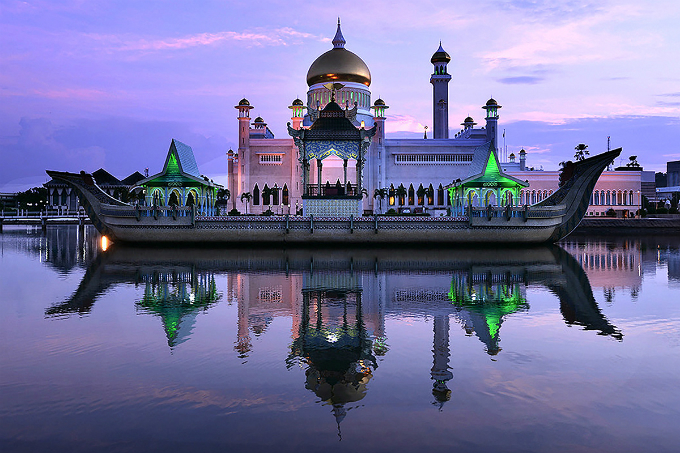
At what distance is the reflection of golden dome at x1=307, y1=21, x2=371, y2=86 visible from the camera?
174ft

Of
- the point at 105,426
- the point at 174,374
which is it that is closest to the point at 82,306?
the point at 174,374

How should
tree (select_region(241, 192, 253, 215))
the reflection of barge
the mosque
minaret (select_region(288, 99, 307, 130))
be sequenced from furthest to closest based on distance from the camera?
1. minaret (select_region(288, 99, 307, 130))
2. the mosque
3. tree (select_region(241, 192, 253, 215))
4. the reflection of barge

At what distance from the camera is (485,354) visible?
859cm

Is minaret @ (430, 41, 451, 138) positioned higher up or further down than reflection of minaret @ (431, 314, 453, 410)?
higher up

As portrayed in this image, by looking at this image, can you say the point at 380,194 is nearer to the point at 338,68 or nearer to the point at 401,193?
the point at 401,193

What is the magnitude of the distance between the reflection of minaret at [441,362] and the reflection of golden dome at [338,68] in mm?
44993

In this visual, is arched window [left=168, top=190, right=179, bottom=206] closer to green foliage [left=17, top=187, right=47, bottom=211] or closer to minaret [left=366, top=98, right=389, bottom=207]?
minaret [left=366, top=98, right=389, bottom=207]

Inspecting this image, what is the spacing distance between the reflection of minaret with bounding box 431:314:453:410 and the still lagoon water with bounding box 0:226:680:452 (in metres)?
0.04

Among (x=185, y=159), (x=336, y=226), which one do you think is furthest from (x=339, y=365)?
(x=185, y=159)

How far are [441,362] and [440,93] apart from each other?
57388 millimetres

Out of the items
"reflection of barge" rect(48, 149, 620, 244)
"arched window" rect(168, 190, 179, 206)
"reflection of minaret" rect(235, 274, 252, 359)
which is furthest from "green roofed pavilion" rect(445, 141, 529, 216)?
"reflection of minaret" rect(235, 274, 252, 359)

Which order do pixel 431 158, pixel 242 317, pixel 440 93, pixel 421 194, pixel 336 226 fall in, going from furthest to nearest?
pixel 440 93 → pixel 431 158 → pixel 421 194 → pixel 336 226 → pixel 242 317

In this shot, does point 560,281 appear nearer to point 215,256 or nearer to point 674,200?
point 215,256

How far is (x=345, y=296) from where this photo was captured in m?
14.5
